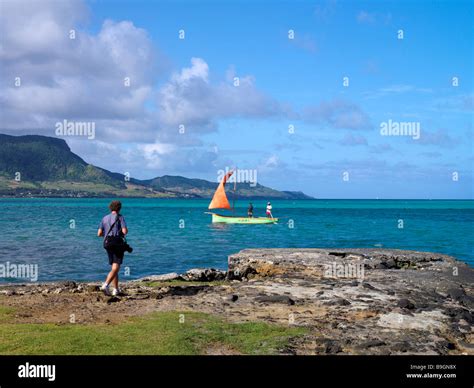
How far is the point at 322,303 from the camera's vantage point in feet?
46.1

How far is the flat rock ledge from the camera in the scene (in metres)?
10.9

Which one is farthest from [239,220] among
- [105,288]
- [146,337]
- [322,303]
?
[146,337]

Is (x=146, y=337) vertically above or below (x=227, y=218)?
above

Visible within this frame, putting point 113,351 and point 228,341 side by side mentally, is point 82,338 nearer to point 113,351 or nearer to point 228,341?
point 113,351

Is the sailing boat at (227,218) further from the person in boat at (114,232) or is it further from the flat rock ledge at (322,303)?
the person in boat at (114,232)

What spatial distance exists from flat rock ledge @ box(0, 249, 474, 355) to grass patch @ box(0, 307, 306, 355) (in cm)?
56

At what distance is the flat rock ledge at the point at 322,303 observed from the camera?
10.9 metres

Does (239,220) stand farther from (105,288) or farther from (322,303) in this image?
(322,303)

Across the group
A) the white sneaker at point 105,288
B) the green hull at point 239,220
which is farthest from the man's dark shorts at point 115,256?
the green hull at point 239,220

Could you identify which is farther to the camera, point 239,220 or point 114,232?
point 239,220

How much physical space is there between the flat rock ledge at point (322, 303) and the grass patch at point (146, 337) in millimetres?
559

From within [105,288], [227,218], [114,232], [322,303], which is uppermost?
[114,232]

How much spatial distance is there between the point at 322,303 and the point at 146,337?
5.48 meters
